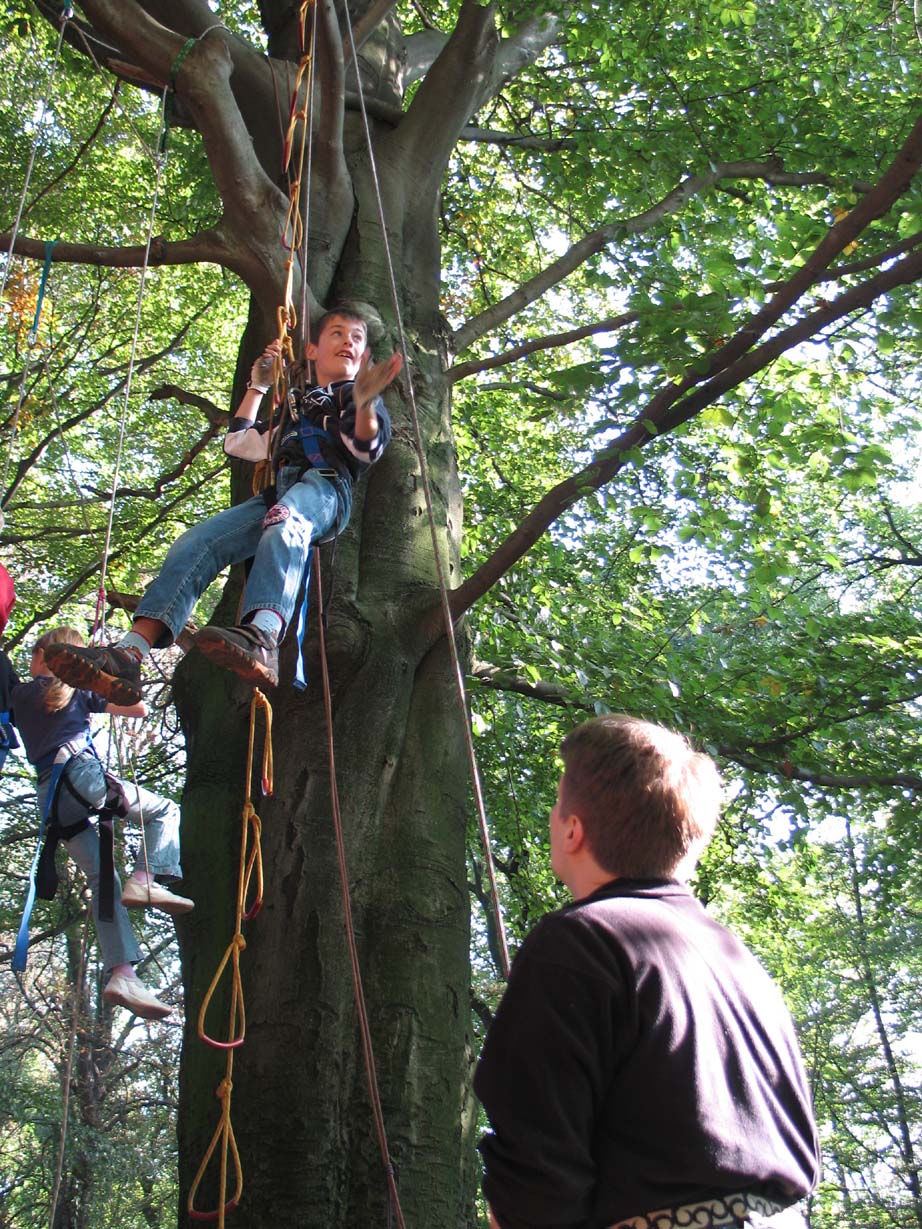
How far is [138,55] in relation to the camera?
4.57 metres

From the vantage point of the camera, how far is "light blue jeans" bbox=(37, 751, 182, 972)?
12.6ft

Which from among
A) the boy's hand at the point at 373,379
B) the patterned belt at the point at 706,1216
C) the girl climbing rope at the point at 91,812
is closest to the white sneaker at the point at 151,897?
the girl climbing rope at the point at 91,812

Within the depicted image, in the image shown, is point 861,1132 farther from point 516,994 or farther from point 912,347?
point 516,994

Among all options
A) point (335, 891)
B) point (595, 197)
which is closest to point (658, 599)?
point (595, 197)

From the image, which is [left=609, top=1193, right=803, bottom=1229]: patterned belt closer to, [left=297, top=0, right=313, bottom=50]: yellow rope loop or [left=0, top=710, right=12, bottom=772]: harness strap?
[left=0, top=710, right=12, bottom=772]: harness strap

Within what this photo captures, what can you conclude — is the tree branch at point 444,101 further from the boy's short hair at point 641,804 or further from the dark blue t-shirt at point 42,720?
the boy's short hair at point 641,804

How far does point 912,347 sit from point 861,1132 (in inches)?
823

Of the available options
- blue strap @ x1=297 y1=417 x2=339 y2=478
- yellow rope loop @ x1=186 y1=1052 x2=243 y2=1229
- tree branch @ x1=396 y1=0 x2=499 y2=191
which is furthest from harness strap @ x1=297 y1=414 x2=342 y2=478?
tree branch @ x1=396 y1=0 x2=499 y2=191

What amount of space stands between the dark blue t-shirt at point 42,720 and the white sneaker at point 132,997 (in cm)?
88

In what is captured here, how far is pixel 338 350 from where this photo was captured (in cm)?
400

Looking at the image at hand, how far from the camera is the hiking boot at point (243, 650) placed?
111 inches

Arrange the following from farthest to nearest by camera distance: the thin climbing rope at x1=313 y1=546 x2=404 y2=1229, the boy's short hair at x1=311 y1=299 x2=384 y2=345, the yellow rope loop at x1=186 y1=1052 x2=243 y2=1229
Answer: the boy's short hair at x1=311 y1=299 x2=384 y2=345, the thin climbing rope at x1=313 y1=546 x2=404 y2=1229, the yellow rope loop at x1=186 y1=1052 x2=243 y2=1229

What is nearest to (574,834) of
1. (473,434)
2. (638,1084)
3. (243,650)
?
(638,1084)

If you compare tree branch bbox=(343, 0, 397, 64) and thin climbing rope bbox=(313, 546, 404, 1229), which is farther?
tree branch bbox=(343, 0, 397, 64)
